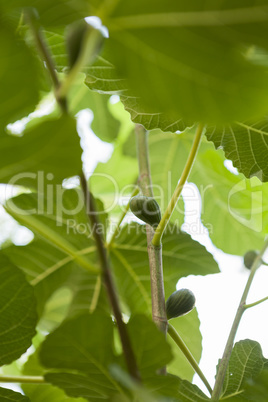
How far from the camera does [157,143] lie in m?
1.59

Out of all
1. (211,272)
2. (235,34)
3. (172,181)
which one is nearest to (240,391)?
(211,272)

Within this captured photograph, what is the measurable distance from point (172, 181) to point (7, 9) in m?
1.12

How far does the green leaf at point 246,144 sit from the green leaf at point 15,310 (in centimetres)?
45

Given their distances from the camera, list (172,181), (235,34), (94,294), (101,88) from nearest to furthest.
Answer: (235,34) → (101,88) → (94,294) → (172,181)

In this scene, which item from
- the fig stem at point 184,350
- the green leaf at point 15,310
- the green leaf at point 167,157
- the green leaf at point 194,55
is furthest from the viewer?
the green leaf at point 167,157

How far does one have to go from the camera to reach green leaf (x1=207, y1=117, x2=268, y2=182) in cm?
90

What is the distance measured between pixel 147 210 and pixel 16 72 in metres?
0.43

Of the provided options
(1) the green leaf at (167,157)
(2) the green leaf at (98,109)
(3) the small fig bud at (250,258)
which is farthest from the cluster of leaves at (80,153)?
(2) the green leaf at (98,109)

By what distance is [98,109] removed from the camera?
1.68 meters

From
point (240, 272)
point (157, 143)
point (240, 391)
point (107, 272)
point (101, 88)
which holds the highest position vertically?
point (157, 143)

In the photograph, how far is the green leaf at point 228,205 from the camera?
1.37 metres

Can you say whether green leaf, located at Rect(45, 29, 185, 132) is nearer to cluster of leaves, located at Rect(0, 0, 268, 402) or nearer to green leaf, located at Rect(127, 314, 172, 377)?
cluster of leaves, located at Rect(0, 0, 268, 402)

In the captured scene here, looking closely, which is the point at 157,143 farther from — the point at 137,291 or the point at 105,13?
the point at 105,13

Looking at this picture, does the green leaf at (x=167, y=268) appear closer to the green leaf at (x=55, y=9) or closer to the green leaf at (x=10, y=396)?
the green leaf at (x=10, y=396)
